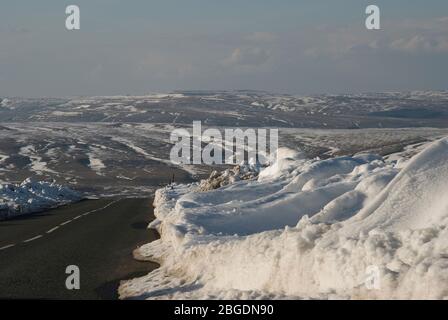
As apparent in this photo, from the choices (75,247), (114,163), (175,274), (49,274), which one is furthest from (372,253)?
(114,163)

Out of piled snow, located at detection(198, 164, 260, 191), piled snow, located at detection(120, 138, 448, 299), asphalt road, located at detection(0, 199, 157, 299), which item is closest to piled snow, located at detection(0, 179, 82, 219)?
asphalt road, located at detection(0, 199, 157, 299)

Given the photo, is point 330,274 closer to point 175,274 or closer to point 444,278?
point 444,278

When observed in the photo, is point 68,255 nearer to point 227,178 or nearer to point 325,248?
point 325,248

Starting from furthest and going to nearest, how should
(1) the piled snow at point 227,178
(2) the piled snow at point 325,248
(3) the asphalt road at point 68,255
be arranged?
(1) the piled snow at point 227,178 < (3) the asphalt road at point 68,255 < (2) the piled snow at point 325,248

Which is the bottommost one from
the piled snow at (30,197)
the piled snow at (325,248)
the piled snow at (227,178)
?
the piled snow at (30,197)

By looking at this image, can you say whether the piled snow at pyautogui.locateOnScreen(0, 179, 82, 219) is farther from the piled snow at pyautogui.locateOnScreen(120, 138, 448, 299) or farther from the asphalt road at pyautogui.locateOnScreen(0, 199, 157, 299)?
the piled snow at pyautogui.locateOnScreen(120, 138, 448, 299)

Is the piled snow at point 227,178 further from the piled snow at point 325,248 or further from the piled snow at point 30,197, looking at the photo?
the piled snow at point 325,248

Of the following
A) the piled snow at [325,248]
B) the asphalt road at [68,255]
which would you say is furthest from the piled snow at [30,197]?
the piled snow at [325,248]

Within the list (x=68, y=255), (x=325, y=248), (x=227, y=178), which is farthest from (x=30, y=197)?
(x=325, y=248)
